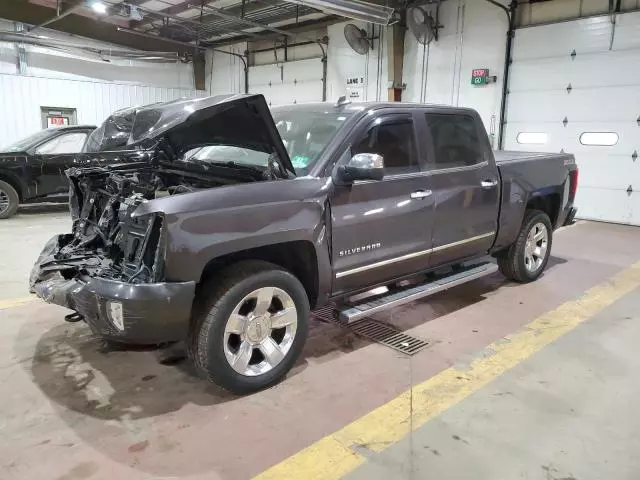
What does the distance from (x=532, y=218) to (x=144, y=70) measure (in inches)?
549

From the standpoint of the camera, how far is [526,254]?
5.17m

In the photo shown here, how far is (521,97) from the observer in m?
9.95

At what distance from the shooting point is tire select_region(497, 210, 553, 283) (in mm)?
5004

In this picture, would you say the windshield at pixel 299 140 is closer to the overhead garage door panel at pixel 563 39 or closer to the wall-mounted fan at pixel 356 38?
the overhead garage door panel at pixel 563 39

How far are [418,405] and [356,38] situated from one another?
418 inches

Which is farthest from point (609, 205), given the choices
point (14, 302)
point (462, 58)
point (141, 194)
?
point (14, 302)

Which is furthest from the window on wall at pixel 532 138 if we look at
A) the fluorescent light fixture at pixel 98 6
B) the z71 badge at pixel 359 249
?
the fluorescent light fixture at pixel 98 6

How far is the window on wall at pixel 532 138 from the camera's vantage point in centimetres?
981

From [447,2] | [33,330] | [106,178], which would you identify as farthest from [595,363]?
[447,2]

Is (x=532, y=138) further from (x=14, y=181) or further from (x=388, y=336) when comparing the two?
(x=14, y=181)

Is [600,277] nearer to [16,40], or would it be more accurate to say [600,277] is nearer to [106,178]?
[106,178]

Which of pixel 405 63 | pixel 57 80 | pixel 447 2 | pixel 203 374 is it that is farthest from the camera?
pixel 57 80

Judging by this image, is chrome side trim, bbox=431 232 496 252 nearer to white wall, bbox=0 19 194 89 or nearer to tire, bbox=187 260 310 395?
tire, bbox=187 260 310 395

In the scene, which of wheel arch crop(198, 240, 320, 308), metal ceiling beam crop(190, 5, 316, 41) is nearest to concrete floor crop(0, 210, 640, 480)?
wheel arch crop(198, 240, 320, 308)
